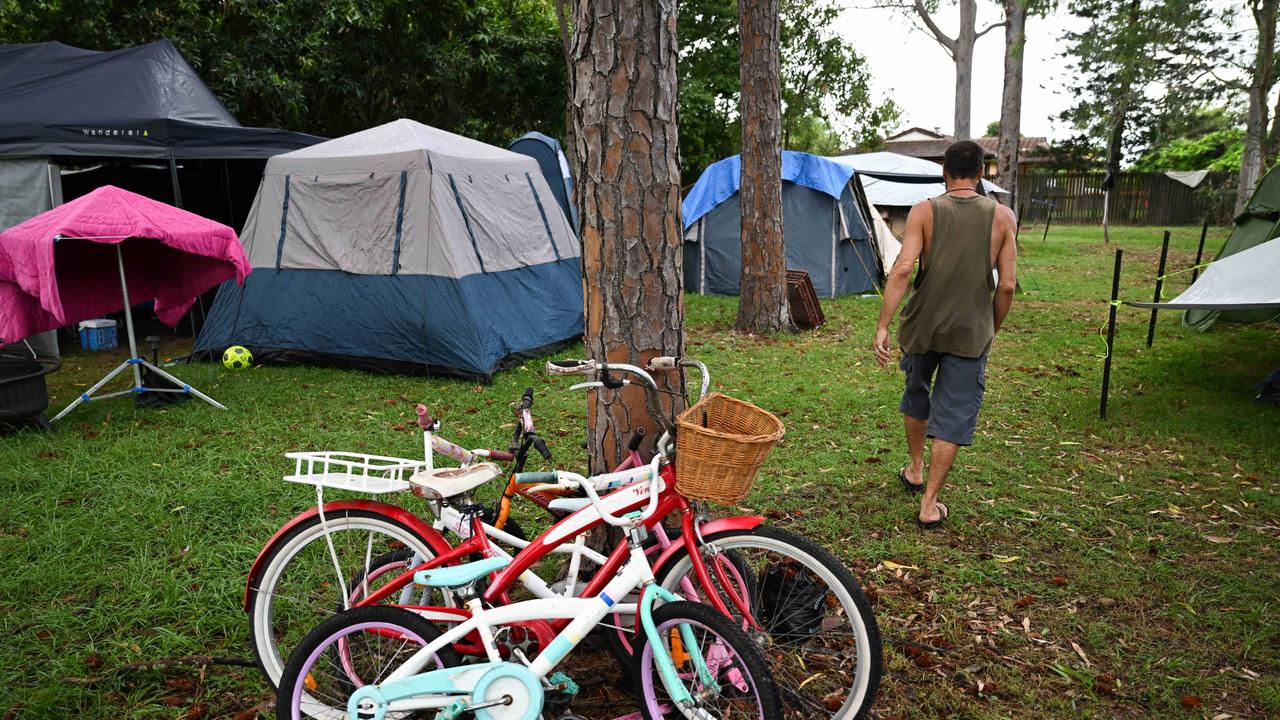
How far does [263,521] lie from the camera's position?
3.92m

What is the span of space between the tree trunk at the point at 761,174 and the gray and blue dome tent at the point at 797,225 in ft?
7.93

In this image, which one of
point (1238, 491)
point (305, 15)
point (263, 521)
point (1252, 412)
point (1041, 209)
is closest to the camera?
point (263, 521)

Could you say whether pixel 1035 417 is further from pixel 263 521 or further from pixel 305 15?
pixel 305 15

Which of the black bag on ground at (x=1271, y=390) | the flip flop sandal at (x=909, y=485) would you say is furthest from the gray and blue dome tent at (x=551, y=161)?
the black bag on ground at (x=1271, y=390)

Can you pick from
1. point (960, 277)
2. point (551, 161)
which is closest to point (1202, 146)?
point (551, 161)

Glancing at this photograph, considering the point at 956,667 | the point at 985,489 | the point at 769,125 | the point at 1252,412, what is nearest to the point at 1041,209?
the point at 769,125

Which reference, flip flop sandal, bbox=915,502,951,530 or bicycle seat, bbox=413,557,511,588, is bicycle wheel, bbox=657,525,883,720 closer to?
bicycle seat, bbox=413,557,511,588

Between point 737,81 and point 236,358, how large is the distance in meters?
14.6

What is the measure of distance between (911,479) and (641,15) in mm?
2797

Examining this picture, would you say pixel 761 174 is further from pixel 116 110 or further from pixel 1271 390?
pixel 116 110

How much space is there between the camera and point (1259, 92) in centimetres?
1742

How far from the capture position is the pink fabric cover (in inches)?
201

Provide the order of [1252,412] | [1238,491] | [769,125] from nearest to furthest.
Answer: [1238,491] → [1252,412] → [769,125]

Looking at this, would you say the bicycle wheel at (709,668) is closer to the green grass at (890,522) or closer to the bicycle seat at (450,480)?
the green grass at (890,522)
